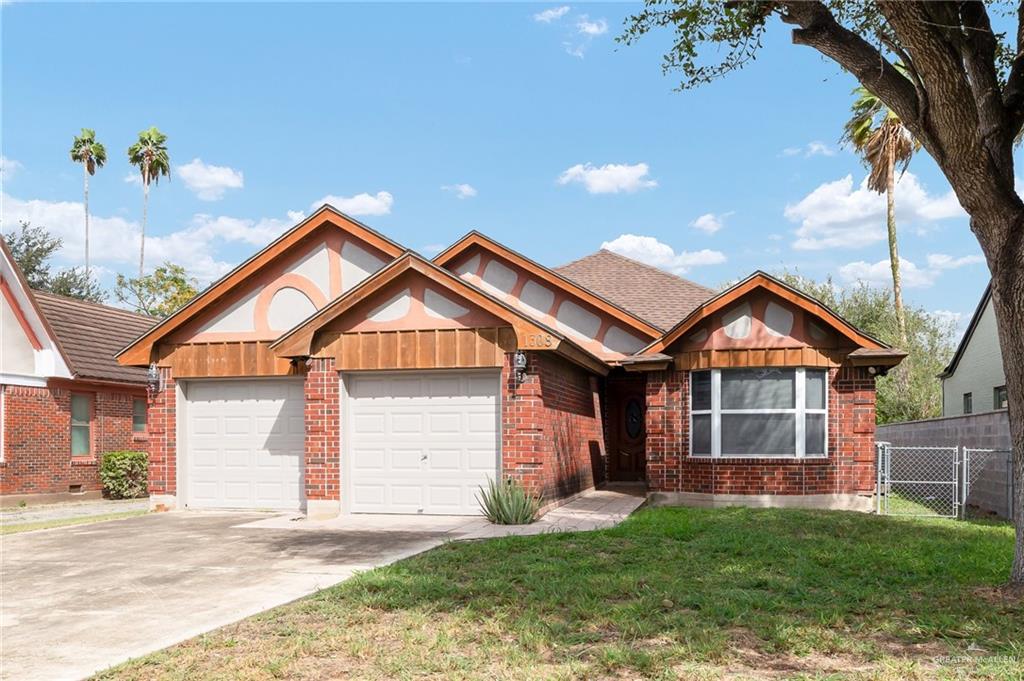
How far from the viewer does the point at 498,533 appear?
12500 millimetres

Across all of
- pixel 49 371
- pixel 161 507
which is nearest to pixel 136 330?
pixel 49 371

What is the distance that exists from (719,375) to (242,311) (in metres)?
9.23

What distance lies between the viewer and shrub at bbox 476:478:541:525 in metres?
13.6

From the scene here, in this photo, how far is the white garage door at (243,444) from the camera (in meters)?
16.6

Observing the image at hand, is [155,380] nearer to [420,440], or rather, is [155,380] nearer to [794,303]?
[420,440]

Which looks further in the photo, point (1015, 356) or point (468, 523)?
point (468, 523)

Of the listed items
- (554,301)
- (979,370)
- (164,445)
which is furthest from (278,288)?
(979,370)

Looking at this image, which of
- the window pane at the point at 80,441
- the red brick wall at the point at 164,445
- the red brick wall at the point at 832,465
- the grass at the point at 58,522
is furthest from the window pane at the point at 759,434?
the window pane at the point at 80,441

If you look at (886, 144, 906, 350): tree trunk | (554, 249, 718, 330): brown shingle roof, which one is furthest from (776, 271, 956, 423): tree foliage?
(554, 249, 718, 330): brown shingle roof

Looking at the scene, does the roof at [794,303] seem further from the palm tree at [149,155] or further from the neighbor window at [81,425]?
the palm tree at [149,155]

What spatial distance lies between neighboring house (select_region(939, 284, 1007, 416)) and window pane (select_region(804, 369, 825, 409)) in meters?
9.82

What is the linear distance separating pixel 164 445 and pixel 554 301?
8695 millimetres

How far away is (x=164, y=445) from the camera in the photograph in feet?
55.4

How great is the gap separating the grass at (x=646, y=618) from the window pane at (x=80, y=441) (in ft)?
50.2
